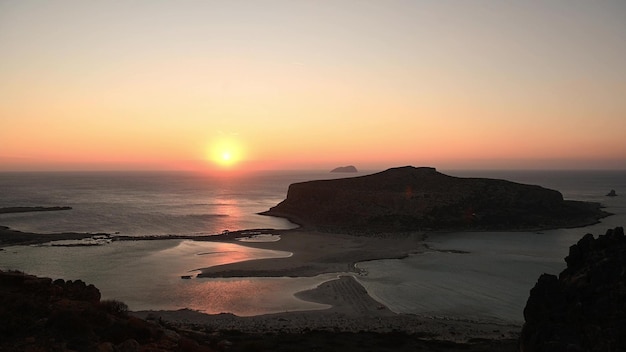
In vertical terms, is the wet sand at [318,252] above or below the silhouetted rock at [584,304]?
below

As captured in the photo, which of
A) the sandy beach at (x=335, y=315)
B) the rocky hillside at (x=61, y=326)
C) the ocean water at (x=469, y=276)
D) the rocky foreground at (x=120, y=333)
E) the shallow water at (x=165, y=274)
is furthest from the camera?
the shallow water at (x=165, y=274)

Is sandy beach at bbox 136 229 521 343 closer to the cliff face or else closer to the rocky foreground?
the rocky foreground

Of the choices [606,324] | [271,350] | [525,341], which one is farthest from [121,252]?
[606,324]

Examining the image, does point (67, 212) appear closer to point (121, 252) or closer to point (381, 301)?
point (121, 252)

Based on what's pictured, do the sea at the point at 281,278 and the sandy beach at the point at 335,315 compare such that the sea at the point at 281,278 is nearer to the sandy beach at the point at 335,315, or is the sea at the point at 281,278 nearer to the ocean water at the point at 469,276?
the ocean water at the point at 469,276

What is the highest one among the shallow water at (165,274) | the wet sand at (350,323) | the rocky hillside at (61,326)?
the rocky hillside at (61,326)

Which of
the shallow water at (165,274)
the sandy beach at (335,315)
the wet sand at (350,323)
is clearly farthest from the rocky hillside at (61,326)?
the shallow water at (165,274)

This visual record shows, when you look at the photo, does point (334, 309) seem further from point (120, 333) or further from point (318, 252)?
point (318, 252)
